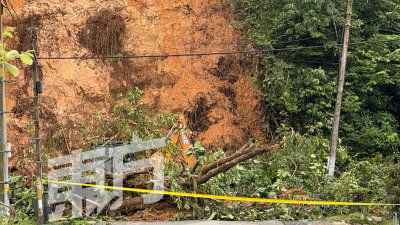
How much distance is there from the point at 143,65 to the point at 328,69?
616 centimetres

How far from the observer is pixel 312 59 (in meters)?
16.8

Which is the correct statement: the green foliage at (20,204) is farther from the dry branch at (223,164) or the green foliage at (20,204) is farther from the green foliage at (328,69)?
the green foliage at (328,69)

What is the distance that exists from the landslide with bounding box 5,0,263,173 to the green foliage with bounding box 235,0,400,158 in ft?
3.90

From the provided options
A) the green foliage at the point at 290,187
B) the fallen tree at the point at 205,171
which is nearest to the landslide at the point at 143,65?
the green foliage at the point at 290,187

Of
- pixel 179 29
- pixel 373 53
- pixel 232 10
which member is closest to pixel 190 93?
pixel 179 29

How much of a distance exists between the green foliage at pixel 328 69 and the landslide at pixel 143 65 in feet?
3.90

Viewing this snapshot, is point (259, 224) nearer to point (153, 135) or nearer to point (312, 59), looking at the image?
point (153, 135)

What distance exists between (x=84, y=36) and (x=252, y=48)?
566 centimetres

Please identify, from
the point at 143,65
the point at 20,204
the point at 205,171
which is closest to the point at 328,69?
the point at 143,65

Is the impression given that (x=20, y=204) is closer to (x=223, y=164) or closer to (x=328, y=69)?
(x=223, y=164)

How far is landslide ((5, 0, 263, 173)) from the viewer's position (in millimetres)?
16141

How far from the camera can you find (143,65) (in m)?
17.2

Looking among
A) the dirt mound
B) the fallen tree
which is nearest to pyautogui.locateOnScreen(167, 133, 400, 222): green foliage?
the fallen tree

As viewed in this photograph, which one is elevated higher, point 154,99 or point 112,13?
point 112,13
